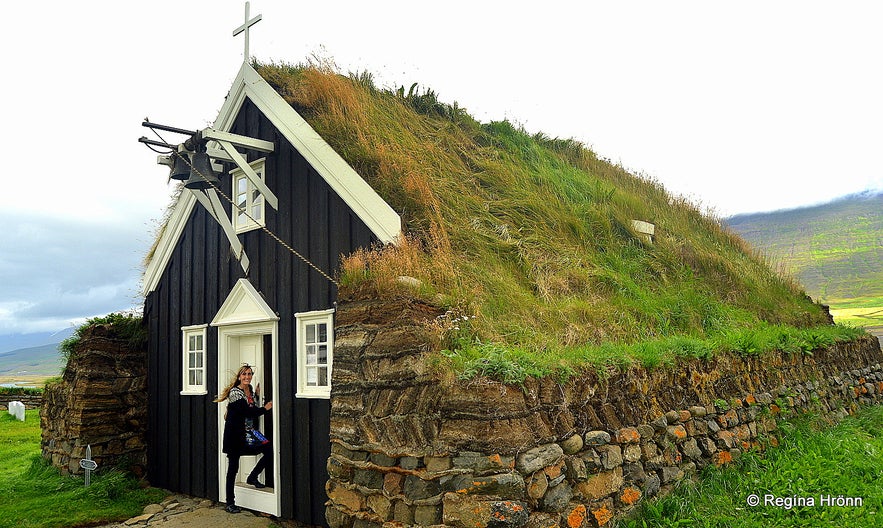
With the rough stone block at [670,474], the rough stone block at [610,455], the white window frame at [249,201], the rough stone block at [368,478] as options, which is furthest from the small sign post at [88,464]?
the rough stone block at [670,474]

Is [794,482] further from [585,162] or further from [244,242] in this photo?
[585,162]

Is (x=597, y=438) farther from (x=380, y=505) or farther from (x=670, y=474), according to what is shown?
(x=380, y=505)

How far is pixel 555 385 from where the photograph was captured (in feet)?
20.5

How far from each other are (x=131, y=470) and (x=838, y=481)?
34.8 ft

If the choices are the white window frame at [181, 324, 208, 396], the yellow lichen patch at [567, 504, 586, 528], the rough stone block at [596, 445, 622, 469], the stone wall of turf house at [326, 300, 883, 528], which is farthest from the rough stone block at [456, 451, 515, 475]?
the white window frame at [181, 324, 208, 396]

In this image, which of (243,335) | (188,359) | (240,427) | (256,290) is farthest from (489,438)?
(188,359)

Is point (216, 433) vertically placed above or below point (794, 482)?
above

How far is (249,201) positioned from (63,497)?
5.37m

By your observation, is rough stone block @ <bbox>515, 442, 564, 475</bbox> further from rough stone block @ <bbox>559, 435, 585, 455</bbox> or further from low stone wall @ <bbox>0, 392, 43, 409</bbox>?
low stone wall @ <bbox>0, 392, 43, 409</bbox>

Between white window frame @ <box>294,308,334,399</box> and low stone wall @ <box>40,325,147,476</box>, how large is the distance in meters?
4.81

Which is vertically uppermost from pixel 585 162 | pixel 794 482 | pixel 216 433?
pixel 585 162

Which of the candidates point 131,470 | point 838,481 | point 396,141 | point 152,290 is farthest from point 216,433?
point 838,481

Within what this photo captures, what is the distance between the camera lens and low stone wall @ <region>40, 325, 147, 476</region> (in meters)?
11.3

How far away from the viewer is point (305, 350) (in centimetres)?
866
